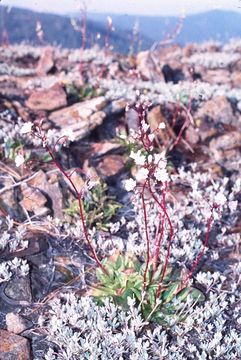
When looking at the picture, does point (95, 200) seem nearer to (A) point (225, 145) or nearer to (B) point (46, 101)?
(B) point (46, 101)

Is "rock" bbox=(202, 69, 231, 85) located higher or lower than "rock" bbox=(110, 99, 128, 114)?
lower

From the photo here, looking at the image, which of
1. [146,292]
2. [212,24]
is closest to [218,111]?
[146,292]

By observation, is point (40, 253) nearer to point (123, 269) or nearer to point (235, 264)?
point (123, 269)

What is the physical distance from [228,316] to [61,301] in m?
1.79

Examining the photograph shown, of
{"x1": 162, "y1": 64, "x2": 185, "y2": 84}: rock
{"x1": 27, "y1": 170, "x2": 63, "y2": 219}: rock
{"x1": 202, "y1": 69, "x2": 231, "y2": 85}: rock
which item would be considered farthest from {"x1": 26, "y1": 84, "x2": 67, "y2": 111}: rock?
{"x1": 202, "y1": 69, "x2": 231, "y2": 85}: rock

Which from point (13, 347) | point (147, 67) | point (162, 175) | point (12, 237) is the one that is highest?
point (162, 175)

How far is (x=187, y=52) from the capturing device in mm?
19219

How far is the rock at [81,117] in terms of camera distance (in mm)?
8180

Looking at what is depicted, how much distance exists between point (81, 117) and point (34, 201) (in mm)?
2818

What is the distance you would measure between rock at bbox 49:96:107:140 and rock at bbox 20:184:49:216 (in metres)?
1.98

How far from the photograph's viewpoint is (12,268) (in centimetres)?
488

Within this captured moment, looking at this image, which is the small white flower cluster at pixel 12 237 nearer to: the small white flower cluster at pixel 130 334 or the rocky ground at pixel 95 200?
the rocky ground at pixel 95 200

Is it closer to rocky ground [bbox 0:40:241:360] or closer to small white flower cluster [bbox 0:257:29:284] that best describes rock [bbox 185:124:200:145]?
rocky ground [bbox 0:40:241:360]

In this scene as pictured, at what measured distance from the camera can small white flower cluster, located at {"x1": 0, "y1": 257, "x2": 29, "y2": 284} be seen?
4.72 metres
